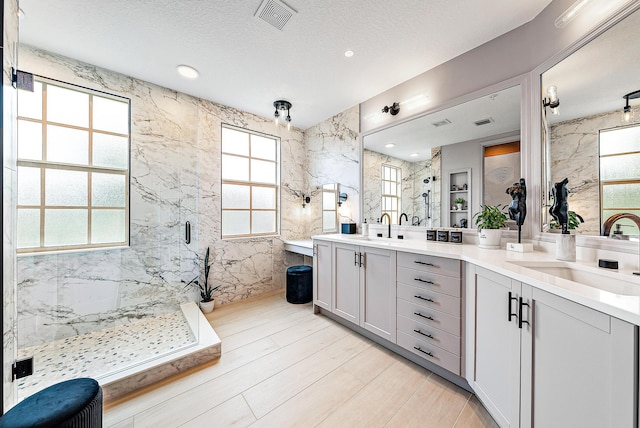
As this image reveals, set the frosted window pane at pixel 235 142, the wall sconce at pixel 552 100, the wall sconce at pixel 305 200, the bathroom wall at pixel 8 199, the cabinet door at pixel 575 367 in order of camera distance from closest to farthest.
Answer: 1. the cabinet door at pixel 575 367
2. the bathroom wall at pixel 8 199
3. the wall sconce at pixel 552 100
4. the frosted window pane at pixel 235 142
5. the wall sconce at pixel 305 200

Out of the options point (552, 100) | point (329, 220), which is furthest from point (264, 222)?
point (552, 100)

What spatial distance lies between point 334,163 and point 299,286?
74.5 inches

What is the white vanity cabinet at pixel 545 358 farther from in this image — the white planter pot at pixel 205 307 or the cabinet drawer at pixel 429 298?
the white planter pot at pixel 205 307

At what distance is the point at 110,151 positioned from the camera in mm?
2439

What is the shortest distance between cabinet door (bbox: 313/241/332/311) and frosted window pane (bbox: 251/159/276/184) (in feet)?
4.97

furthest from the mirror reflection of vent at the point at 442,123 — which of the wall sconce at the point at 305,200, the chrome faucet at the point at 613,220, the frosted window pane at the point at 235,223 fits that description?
the frosted window pane at the point at 235,223

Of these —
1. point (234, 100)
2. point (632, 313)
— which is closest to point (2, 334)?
point (632, 313)

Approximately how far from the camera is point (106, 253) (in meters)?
2.35

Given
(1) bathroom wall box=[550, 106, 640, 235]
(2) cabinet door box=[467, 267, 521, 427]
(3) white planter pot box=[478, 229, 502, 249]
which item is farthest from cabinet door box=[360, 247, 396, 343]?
(1) bathroom wall box=[550, 106, 640, 235]

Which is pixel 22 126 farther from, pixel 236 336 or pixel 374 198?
pixel 374 198

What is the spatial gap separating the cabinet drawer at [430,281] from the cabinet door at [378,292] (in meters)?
0.10

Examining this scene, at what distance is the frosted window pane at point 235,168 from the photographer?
327 cm

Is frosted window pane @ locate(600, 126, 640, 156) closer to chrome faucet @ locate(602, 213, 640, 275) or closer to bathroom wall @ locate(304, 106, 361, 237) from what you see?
chrome faucet @ locate(602, 213, 640, 275)

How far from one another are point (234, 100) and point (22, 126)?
1.99m
